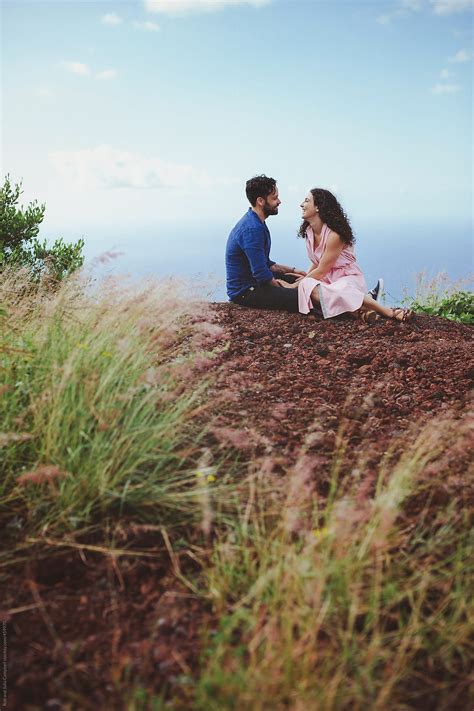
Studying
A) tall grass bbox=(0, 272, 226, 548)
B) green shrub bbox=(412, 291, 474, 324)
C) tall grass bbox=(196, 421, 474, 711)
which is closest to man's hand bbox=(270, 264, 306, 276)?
green shrub bbox=(412, 291, 474, 324)

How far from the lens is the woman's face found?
6715mm

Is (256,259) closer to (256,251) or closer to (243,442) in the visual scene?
(256,251)

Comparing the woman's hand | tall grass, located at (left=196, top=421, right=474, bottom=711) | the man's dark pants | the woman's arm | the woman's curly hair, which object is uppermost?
the woman's curly hair

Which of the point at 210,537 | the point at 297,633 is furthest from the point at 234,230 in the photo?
the point at 297,633

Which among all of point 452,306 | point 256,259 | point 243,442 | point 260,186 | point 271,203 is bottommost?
point 243,442

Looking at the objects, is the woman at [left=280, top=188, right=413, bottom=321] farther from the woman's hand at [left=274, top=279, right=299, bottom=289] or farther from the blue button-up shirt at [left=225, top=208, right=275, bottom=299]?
the blue button-up shirt at [left=225, top=208, right=275, bottom=299]

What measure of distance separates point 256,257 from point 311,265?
29.0 inches

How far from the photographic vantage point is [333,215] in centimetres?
666

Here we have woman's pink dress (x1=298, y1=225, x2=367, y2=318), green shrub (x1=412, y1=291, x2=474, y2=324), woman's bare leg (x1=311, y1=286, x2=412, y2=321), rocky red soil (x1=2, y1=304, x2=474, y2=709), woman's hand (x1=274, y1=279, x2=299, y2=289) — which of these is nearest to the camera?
rocky red soil (x1=2, y1=304, x2=474, y2=709)

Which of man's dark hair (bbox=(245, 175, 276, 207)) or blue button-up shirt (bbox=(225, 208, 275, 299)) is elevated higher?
man's dark hair (bbox=(245, 175, 276, 207))

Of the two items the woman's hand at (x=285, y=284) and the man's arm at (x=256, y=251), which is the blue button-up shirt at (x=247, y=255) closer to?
the man's arm at (x=256, y=251)

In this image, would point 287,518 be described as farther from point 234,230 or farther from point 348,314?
point 234,230

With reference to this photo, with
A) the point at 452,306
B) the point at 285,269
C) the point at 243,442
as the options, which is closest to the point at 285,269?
the point at 285,269

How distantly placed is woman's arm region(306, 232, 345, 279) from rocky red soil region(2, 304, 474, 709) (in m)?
0.60
